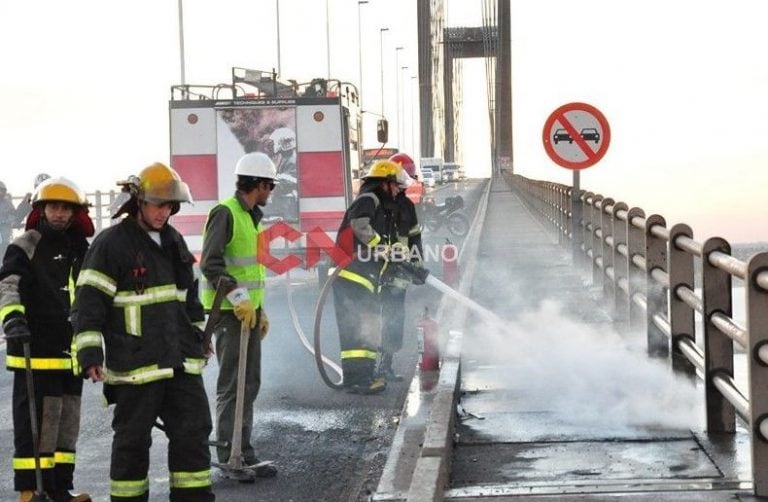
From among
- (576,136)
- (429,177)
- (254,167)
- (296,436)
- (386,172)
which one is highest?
(576,136)

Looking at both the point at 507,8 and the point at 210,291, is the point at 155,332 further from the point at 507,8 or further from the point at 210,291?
the point at 507,8

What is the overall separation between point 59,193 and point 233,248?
149 centimetres

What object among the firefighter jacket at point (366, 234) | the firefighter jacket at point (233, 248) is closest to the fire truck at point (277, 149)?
the firefighter jacket at point (366, 234)

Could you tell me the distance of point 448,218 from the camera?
34.9m

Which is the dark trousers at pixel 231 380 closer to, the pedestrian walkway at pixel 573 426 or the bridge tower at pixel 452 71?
the pedestrian walkway at pixel 573 426

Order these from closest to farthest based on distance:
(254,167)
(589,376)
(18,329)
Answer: (18,329) < (254,167) < (589,376)

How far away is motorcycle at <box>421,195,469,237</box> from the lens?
34.8 meters

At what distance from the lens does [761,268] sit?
6.44m

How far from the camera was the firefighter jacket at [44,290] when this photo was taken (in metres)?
7.18

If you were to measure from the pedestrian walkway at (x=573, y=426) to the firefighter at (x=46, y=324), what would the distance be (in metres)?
1.66

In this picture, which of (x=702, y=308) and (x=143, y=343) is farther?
(x=702, y=308)

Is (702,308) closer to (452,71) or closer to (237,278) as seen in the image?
(237,278)

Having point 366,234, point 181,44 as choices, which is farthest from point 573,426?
point 181,44

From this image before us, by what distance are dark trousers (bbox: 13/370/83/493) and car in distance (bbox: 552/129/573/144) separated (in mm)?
10152
